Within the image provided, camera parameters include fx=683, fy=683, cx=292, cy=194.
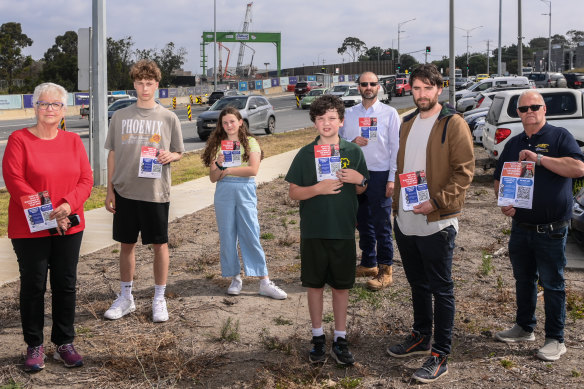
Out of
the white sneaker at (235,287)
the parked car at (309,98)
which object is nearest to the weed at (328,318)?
the white sneaker at (235,287)

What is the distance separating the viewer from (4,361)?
4801 mm

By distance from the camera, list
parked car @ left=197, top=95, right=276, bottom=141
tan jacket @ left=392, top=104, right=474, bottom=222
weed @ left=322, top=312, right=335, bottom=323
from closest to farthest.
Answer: tan jacket @ left=392, top=104, right=474, bottom=222 < weed @ left=322, top=312, right=335, bottom=323 < parked car @ left=197, top=95, right=276, bottom=141

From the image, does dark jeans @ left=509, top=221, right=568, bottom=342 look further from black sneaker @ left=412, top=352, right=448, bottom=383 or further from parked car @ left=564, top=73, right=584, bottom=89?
parked car @ left=564, top=73, right=584, bottom=89

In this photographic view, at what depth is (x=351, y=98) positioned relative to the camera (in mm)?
38781

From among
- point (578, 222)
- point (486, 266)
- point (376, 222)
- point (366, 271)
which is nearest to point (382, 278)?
point (366, 271)

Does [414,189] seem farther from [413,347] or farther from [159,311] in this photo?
[159,311]

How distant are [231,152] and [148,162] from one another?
84 centimetres

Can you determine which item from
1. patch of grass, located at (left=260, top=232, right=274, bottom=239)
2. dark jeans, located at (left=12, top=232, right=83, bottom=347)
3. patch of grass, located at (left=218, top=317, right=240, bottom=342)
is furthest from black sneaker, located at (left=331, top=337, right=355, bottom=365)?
patch of grass, located at (left=260, top=232, right=274, bottom=239)

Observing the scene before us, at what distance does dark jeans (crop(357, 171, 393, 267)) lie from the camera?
21.0 ft

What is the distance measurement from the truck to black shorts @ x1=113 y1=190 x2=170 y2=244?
27.9 feet

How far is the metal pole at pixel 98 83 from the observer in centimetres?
1285

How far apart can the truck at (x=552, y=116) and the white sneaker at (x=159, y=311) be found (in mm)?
8513

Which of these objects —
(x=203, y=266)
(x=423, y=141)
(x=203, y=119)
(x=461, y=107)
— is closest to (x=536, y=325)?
(x=423, y=141)

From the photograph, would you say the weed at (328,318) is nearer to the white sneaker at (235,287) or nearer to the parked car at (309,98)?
the white sneaker at (235,287)
